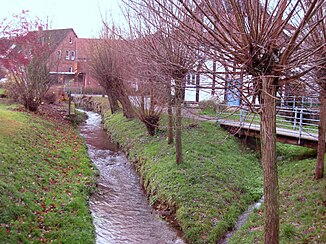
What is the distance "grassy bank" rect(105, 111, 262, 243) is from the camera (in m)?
8.12

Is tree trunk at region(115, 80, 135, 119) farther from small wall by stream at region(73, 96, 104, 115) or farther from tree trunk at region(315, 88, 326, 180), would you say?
tree trunk at region(315, 88, 326, 180)

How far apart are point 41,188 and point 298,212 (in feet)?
22.7

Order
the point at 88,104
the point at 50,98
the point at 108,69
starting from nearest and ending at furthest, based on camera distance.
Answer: the point at 108,69 → the point at 50,98 → the point at 88,104

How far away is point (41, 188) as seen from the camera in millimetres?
8844

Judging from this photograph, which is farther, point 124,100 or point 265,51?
point 124,100

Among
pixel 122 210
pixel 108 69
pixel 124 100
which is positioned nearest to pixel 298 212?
pixel 122 210

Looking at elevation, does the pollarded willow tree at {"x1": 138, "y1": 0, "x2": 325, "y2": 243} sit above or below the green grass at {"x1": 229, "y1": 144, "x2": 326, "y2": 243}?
above

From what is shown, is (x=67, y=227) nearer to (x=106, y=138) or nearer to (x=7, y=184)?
(x=7, y=184)

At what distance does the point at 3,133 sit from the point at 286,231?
1009cm

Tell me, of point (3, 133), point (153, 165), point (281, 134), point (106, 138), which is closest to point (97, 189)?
point (153, 165)

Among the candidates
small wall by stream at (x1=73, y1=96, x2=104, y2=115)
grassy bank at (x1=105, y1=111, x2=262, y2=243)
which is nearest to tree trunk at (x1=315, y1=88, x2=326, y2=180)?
grassy bank at (x1=105, y1=111, x2=262, y2=243)

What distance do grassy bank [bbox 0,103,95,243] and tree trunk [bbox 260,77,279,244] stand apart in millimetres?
4362

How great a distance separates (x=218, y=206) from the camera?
8.62 m

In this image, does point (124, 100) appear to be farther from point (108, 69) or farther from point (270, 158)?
point (270, 158)
